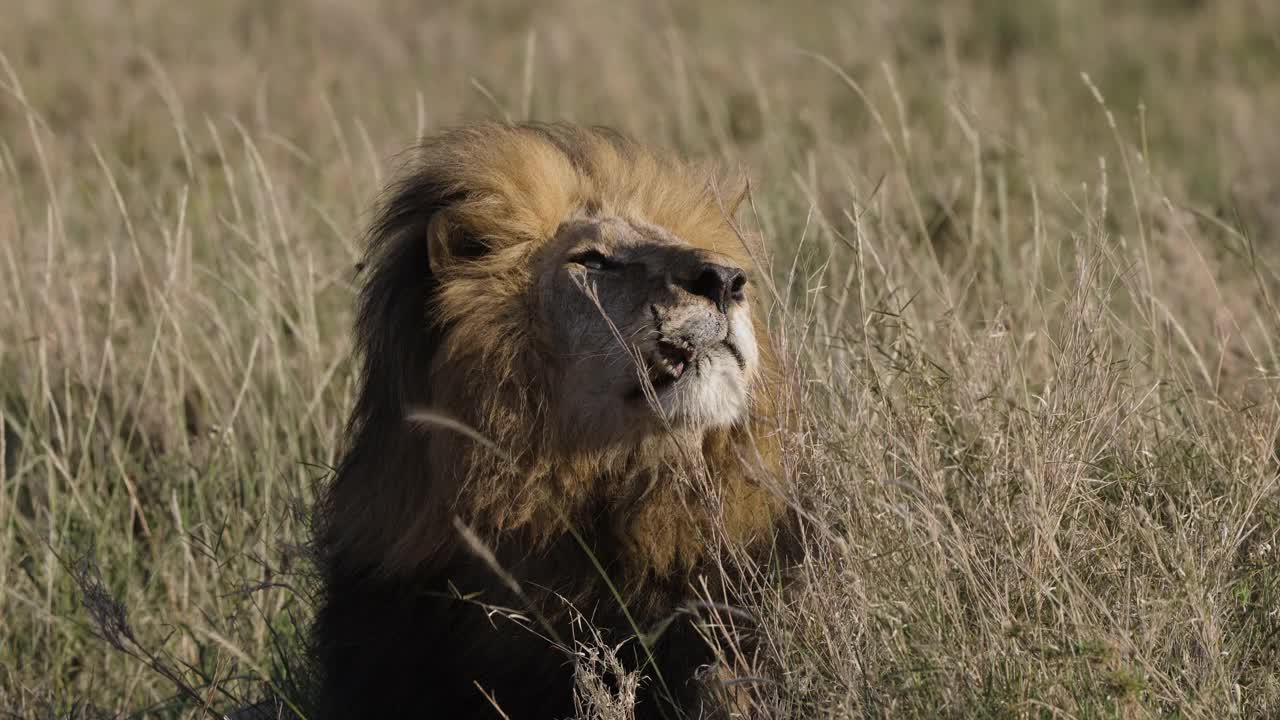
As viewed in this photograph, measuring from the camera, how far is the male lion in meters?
3.15

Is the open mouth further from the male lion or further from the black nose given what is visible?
the black nose

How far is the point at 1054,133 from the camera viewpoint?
28.8ft

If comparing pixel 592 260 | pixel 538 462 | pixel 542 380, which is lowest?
pixel 538 462

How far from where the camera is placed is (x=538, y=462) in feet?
10.4

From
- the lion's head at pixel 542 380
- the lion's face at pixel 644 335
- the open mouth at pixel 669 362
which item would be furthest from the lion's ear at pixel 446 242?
the open mouth at pixel 669 362

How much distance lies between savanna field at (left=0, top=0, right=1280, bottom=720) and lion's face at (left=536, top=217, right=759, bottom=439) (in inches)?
4.9

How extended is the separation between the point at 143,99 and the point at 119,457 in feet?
16.5

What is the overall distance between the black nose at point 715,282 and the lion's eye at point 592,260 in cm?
26

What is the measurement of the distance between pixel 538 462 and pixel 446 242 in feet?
1.63

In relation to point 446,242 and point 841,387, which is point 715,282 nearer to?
point 841,387

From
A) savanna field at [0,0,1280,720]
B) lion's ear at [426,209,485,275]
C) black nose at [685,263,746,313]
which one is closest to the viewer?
savanna field at [0,0,1280,720]

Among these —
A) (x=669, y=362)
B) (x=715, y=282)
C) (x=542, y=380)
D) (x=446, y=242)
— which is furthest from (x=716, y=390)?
(x=446, y=242)

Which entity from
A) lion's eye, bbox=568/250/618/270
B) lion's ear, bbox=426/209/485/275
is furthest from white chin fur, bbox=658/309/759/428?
lion's ear, bbox=426/209/485/275

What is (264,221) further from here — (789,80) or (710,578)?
(789,80)
